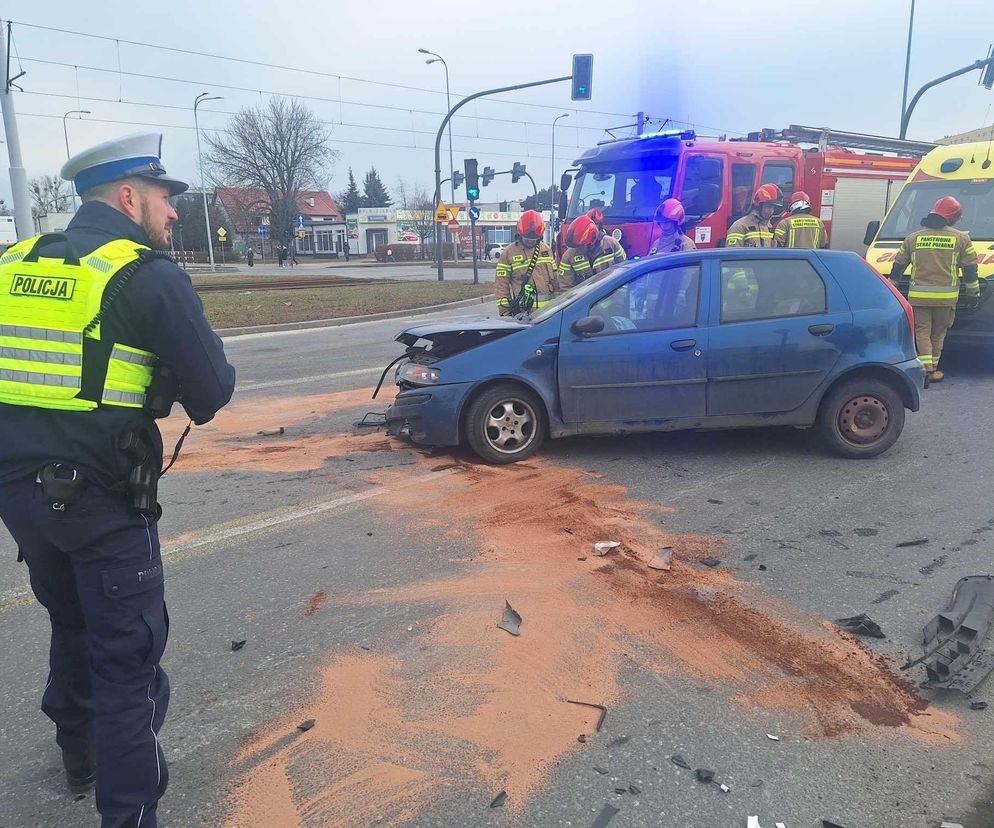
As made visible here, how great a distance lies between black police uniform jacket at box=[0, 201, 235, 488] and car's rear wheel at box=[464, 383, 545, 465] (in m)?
3.74

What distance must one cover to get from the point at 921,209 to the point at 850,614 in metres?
8.86

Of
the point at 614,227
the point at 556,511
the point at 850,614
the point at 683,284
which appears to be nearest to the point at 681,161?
the point at 614,227

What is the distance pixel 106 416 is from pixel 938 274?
29.2ft

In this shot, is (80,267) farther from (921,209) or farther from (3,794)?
(921,209)

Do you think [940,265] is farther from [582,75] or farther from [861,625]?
[582,75]

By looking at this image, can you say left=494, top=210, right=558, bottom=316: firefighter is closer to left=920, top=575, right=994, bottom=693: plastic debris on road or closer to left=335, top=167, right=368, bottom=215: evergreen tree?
left=920, top=575, right=994, bottom=693: plastic debris on road

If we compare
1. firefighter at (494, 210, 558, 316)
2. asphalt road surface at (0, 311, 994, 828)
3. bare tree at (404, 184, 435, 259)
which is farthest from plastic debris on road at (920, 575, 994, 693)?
bare tree at (404, 184, 435, 259)

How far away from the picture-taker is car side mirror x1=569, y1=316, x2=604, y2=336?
227 inches

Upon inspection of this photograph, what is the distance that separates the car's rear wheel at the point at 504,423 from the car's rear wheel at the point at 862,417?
235 centimetres

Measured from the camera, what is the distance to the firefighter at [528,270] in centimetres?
894

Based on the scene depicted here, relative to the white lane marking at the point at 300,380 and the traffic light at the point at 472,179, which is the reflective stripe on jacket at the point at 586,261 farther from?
the traffic light at the point at 472,179

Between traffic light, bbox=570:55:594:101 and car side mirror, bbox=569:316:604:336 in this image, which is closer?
Result: car side mirror, bbox=569:316:604:336

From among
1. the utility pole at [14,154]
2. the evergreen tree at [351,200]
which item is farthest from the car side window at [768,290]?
the evergreen tree at [351,200]

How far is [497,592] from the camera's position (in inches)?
147
